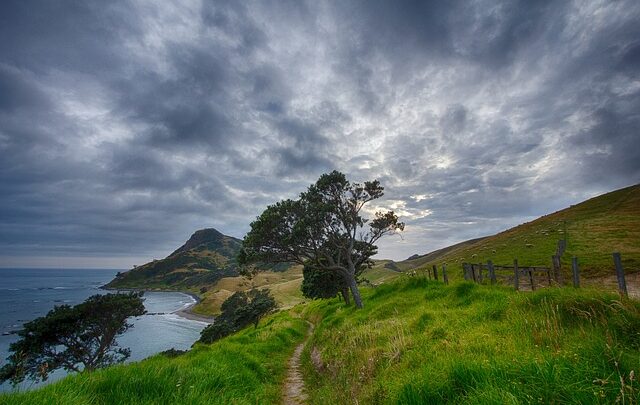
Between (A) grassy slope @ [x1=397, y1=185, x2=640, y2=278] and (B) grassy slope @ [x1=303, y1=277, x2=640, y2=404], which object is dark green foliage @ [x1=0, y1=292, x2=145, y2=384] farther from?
(A) grassy slope @ [x1=397, y1=185, x2=640, y2=278]

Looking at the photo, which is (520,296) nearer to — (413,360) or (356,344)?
(413,360)

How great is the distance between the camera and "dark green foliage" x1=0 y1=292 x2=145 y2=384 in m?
40.2

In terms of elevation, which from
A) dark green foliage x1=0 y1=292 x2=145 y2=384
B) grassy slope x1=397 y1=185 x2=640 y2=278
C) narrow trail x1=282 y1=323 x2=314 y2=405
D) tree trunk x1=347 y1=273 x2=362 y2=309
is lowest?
dark green foliage x1=0 y1=292 x2=145 y2=384

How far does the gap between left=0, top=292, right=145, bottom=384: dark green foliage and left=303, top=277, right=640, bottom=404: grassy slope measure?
39064 millimetres

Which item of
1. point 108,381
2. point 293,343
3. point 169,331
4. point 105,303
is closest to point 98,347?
point 105,303

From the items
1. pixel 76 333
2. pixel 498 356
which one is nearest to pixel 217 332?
pixel 76 333

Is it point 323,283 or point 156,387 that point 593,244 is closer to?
point 323,283

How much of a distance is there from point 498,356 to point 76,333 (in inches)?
2241

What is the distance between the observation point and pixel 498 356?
669 centimetres

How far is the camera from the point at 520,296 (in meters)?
11.1

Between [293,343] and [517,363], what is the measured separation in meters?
24.2

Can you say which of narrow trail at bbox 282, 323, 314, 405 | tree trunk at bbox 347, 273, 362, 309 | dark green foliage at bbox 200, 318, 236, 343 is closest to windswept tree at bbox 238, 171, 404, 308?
tree trunk at bbox 347, 273, 362, 309

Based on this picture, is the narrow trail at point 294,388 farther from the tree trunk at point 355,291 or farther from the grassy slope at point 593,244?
the grassy slope at point 593,244

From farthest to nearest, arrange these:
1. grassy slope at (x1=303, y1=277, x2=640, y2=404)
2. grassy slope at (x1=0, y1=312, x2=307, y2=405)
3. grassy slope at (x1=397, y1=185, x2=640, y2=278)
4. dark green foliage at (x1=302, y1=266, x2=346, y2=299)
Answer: dark green foliage at (x1=302, y1=266, x2=346, y2=299), grassy slope at (x1=397, y1=185, x2=640, y2=278), grassy slope at (x1=0, y1=312, x2=307, y2=405), grassy slope at (x1=303, y1=277, x2=640, y2=404)
